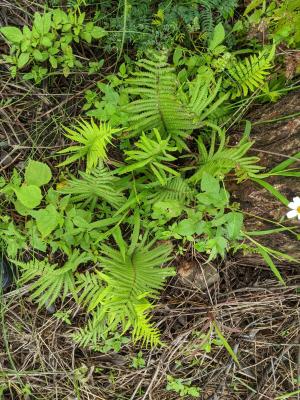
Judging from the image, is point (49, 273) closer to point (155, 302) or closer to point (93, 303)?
point (93, 303)

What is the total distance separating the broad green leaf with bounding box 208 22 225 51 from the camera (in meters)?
2.10

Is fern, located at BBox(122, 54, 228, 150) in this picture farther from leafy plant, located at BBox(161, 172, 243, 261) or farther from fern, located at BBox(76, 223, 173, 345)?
fern, located at BBox(76, 223, 173, 345)

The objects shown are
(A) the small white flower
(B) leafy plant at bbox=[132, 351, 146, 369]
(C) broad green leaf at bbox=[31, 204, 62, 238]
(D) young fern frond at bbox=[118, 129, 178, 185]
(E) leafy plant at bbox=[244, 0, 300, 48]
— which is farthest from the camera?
(B) leafy plant at bbox=[132, 351, 146, 369]

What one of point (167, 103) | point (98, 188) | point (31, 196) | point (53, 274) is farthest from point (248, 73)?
point (53, 274)

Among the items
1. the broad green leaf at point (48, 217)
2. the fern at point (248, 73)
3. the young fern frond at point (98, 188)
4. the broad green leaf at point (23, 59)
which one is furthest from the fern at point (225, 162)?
the broad green leaf at point (23, 59)

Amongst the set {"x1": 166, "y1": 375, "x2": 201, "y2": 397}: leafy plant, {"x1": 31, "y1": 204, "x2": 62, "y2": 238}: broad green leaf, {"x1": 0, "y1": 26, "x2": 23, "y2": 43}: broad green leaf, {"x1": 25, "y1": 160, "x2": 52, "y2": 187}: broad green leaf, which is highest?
{"x1": 0, "y1": 26, "x2": 23, "y2": 43}: broad green leaf

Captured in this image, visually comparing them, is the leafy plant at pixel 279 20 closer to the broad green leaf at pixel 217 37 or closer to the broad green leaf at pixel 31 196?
the broad green leaf at pixel 217 37

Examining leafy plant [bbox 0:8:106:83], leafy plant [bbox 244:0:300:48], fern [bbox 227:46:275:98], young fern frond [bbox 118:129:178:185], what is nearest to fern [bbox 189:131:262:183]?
young fern frond [bbox 118:129:178:185]

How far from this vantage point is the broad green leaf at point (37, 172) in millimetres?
2186

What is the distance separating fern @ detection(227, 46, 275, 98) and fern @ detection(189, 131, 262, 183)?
0.86 feet

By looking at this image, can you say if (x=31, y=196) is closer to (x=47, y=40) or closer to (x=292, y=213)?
(x=47, y=40)

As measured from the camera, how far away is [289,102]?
2.02m

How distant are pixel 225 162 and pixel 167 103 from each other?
39 centimetres

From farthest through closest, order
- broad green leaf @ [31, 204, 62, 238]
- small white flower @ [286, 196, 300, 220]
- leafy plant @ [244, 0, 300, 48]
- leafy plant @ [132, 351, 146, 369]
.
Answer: leafy plant @ [132, 351, 146, 369] → broad green leaf @ [31, 204, 62, 238] → leafy plant @ [244, 0, 300, 48] → small white flower @ [286, 196, 300, 220]
